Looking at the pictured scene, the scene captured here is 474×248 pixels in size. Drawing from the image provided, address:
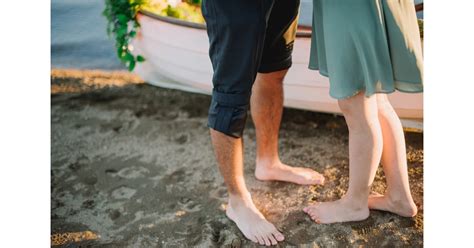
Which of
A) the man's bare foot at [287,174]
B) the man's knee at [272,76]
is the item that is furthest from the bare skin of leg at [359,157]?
the man's knee at [272,76]

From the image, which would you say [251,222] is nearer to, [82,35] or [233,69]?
[233,69]

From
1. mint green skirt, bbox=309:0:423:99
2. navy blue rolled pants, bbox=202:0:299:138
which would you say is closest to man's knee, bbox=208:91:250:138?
navy blue rolled pants, bbox=202:0:299:138

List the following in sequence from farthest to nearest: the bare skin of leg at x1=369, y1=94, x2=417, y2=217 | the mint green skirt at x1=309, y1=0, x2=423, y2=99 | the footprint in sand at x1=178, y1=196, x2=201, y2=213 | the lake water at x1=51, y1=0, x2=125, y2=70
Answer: the footprint in sand at x1=178, y1=196, x2=201, y2=213 → the lake water at x1=51, y1=0, x2=125, y2=70 → the bare skin of leg at x1=369, y1=94, x2=417, y2=217 → the mint green skirt at x1=309, y1=0, x2=423, y2=99

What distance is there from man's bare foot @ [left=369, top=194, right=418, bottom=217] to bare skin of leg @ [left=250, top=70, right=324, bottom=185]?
0.31 metres

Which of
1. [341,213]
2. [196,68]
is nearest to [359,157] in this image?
[341,213]

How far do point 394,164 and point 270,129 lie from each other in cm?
53

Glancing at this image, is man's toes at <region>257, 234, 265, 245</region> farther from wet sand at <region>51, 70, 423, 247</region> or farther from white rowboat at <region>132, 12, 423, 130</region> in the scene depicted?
white rowboat at <region>132, 12, 423, 130</region>

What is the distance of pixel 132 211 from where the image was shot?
229 centimetres

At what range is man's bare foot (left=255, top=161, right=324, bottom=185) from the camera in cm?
233

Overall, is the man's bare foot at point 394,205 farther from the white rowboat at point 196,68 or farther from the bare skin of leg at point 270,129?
the white rowboat at point 196,68

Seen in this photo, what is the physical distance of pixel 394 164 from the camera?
194 centimetres

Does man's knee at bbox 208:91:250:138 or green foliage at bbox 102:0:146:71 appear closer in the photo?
man's knee at bbox 208:91:250:138
